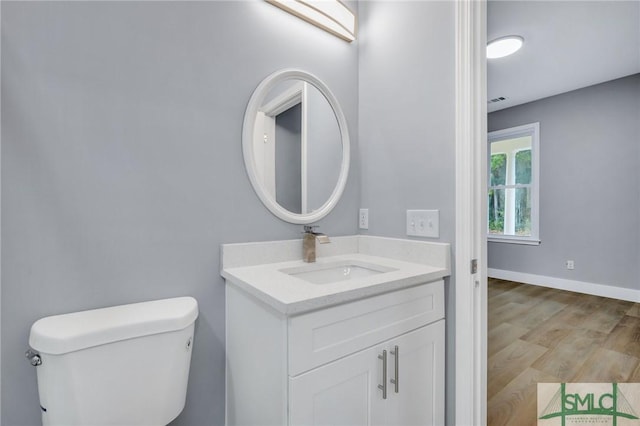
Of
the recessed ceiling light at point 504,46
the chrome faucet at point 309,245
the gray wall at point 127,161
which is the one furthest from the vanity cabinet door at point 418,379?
the recessed ceiling light at point 504,46

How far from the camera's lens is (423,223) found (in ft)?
4.17

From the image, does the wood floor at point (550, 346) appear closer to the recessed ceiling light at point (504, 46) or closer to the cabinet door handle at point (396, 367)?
the cabinet door handle at point (396, 367)

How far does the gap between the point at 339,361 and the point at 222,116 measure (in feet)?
3.38

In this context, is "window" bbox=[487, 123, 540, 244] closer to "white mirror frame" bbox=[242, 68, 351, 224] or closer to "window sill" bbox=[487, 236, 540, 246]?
"window sill" bbox=[487, 236, 540, 246]

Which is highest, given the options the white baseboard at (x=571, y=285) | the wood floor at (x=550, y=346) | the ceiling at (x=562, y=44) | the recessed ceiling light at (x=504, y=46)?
the ceiling at (x=562, y=44)

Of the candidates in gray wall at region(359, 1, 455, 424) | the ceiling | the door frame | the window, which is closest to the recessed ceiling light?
the ceiling

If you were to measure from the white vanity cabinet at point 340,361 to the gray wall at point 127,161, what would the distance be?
9.3 inches

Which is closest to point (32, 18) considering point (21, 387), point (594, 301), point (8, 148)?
point (8, 148)

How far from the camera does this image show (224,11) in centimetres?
121

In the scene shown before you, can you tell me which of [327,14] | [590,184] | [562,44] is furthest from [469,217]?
[590,184]

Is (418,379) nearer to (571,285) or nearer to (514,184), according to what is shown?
(571,285)

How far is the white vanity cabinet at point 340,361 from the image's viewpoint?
0.80 meters

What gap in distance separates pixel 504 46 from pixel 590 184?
2.20 metres

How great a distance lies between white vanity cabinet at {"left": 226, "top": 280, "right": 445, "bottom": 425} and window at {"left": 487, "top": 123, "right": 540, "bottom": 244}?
146 inches
